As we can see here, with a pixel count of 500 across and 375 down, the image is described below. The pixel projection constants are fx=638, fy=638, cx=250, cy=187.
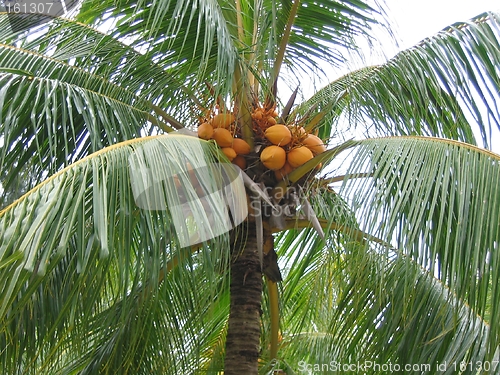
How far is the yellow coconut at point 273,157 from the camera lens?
2.98 meters

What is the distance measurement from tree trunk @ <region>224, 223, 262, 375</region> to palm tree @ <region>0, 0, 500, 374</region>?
0.01 meters

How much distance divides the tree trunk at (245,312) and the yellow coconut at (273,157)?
0.35 metres

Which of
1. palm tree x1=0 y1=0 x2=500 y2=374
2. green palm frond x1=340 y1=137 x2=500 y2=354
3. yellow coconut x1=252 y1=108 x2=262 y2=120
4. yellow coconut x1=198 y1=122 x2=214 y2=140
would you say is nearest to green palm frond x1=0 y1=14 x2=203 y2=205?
palm tree x1=0 y1=0 x2=500 y2=374

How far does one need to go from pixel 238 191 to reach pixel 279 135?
0.41 m

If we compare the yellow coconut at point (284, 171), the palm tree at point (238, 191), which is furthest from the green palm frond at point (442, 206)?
the yellow coconut at point (284, 171)

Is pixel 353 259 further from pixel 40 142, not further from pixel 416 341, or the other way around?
pixel 40 142

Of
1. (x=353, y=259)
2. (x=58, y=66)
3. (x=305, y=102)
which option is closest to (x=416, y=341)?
(x=353, y=259)

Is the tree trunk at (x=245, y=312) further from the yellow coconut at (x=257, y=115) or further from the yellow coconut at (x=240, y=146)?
the yellow coconut at (x=257, y=115)

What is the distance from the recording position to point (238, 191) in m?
2.79

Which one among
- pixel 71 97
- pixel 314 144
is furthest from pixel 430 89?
pixel 71 97

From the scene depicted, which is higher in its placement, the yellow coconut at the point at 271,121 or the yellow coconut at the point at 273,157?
the yellow coconut at the point at 271,121

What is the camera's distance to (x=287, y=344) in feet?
14.9

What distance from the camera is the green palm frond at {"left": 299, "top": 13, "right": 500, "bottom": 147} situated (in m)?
2.94

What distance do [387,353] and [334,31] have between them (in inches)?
74.8
